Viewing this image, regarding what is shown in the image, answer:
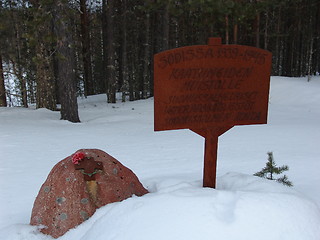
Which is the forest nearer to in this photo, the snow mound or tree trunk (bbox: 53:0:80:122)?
tree trunk (bbox: 53:0:80:122)

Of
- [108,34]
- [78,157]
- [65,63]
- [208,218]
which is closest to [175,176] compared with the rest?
[78,157]

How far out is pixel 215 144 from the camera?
10.0 feet

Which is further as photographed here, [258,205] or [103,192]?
[103,192]

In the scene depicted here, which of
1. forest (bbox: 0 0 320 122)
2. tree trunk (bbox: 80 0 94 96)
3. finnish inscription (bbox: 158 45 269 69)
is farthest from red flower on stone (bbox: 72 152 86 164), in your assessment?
tree trunk (bbox: 80 0 94 96)

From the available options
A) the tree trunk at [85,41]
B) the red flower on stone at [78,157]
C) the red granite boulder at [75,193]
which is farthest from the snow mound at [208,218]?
the tree trunk at [85,41]

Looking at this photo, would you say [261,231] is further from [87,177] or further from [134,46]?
[134,46]

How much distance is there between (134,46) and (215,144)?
1750cm

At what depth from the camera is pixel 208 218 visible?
217cm

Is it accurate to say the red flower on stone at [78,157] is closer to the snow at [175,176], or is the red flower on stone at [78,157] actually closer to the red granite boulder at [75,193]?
the red granite boulder at [75,193]

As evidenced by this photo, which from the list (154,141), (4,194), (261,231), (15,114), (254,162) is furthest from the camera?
(15,114)

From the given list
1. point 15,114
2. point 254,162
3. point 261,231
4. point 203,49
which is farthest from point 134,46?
point 261,231

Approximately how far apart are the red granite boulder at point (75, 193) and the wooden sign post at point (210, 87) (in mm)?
811

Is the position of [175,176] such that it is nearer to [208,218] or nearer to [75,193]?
[75,193]

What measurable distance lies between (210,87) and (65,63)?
7.11 metres
